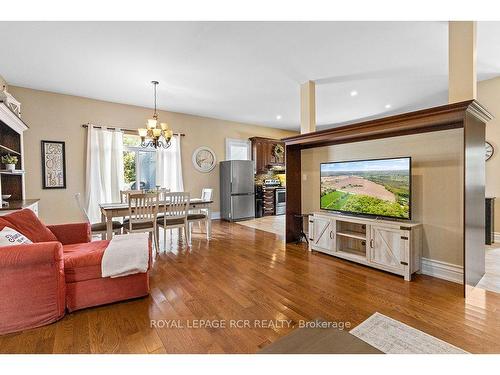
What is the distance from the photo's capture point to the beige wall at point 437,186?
264cm

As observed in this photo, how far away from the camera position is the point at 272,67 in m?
3.55

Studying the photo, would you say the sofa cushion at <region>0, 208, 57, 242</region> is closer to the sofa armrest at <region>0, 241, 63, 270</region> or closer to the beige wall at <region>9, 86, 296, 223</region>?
the sofa armrest at <region>0, 241, 63, 270</region>

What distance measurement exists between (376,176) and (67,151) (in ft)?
18.1

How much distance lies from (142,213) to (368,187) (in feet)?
10.7

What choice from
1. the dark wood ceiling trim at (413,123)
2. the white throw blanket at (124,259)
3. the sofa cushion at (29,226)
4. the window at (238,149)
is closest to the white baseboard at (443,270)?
the dark wood ceiling trim at (413,123)

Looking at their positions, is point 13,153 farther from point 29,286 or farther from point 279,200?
point 279,200

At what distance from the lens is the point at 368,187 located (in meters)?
3.22

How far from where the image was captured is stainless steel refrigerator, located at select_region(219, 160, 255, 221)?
643cm

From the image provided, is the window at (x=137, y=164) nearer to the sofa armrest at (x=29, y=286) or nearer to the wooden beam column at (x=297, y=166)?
the wooden beam column at (x=297, y=166)

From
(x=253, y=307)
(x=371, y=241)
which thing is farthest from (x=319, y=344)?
(x=371, y=241)

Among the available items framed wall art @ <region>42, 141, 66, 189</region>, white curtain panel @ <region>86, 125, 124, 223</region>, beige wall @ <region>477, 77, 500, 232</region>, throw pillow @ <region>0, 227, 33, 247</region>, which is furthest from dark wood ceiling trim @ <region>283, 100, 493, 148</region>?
framed wall art @ <region>42, 141, 66, 189</region>

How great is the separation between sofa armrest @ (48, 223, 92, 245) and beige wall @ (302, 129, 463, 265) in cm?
391
